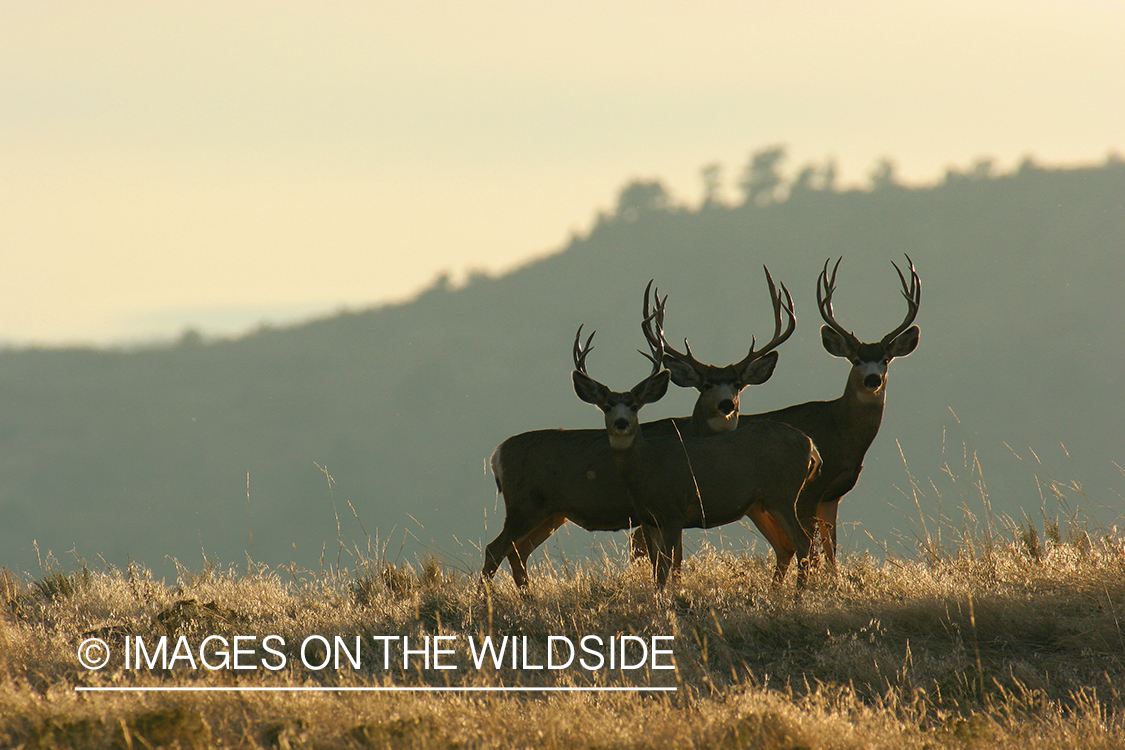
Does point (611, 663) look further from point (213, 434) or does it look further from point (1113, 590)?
point (213, 434)

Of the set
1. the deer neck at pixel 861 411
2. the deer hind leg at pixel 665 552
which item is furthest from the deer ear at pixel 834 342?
the deer hind leg at pixel 665 552

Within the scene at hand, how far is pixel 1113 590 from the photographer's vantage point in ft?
25.8

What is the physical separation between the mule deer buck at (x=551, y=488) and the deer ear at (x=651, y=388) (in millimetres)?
440

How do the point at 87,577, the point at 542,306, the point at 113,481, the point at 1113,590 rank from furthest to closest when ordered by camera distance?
the point at 542,306
the point at 113,481
the point at 87,577
the point at 1113,590

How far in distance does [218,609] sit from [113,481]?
8290 cm

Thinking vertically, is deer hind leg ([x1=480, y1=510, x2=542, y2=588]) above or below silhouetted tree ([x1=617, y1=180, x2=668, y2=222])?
below

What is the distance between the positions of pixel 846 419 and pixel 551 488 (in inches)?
97.9

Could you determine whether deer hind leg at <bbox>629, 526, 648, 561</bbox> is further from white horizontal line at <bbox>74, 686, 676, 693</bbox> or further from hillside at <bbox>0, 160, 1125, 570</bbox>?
hillside at <bbox>0, 160, 1125, 570</bbox>

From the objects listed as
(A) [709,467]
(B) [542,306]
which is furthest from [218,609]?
(B) [542,306]

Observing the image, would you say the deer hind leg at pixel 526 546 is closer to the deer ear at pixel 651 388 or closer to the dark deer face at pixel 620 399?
the dark deer face at pixel 620 399

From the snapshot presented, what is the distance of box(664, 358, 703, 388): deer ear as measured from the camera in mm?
9234

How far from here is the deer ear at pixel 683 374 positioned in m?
9.23

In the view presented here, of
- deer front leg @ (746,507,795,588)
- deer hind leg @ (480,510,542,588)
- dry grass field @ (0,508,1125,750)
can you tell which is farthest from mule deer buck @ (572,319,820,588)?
deer hind leg @ (480,510,542,588)

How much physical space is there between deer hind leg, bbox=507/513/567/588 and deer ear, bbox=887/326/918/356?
2975 mm
